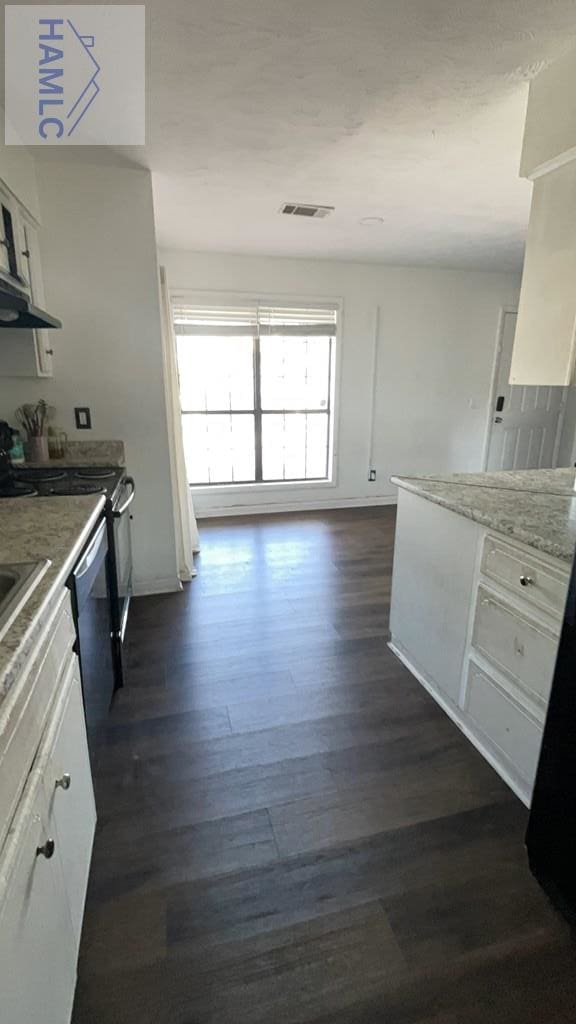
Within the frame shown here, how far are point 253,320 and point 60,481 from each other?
9.50ft

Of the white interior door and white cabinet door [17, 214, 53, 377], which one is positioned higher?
white cabinet door [17, 214, 53, 377]

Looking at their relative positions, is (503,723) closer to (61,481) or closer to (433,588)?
(433,588)

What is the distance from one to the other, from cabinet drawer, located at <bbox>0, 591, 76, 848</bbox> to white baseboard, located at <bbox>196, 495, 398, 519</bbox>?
11.9 feet

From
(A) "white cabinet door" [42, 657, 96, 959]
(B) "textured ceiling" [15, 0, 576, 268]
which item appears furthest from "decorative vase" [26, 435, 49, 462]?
(A) "white cabinet door" [42, 657, 96, 959]

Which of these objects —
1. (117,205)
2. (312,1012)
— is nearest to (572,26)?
(117,205)

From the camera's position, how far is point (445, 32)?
149 cm

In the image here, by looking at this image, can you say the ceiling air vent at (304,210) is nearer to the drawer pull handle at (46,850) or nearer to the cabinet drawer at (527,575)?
the cabinet drawer at (527,575)

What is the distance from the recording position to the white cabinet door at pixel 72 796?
99 centimetres

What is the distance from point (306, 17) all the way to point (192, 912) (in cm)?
265

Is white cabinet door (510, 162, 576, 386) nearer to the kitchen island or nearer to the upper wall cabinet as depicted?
the upper wall cabinet

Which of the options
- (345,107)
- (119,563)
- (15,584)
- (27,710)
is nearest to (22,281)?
(119,563)

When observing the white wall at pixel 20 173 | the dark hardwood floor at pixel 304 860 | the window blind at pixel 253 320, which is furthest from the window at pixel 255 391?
the dark hardwood floor at pixel 304 860

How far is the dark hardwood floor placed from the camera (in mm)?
1123

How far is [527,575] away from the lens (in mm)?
1541
